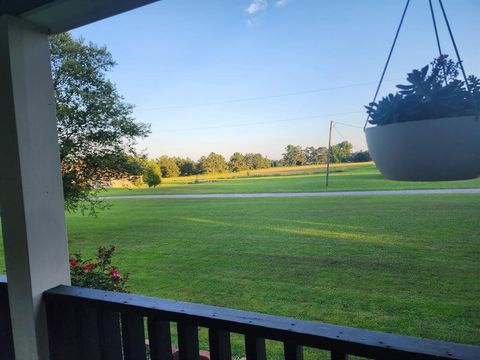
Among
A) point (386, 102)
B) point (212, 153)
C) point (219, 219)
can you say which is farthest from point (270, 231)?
point (386, 102)

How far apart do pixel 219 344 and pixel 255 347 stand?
76 millimetres

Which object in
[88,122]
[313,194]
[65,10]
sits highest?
[88,122]

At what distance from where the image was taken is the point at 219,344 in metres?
0.63

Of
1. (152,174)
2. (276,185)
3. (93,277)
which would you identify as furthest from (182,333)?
(276,185)

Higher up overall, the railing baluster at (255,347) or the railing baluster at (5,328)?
the railing baluster at (255,347)

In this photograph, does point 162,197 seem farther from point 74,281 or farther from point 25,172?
point 25,172

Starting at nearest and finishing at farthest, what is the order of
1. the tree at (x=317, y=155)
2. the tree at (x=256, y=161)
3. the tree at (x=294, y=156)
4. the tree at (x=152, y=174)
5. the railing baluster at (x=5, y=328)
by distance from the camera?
the railing baluster at (x=5, y=328) → the tree at (x=317, y=155) → the tree at (x=294, y=156) → the tree at (x=152, y=174) → the tree at (x=256, y=161)

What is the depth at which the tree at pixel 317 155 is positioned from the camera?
3719mm

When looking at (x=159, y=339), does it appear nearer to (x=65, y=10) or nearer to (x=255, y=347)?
(x=255, y=347)

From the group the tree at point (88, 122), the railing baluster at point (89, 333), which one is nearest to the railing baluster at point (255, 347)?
the railing baluster at point (89, 333)

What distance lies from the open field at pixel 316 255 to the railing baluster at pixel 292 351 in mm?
1976

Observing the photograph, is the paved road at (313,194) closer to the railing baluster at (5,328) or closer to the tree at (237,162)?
the tree at (237,162)

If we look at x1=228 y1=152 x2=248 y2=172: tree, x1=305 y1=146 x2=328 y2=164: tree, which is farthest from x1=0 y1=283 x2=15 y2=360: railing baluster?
x1=228 y1=152 x2=248 y2=172: tree

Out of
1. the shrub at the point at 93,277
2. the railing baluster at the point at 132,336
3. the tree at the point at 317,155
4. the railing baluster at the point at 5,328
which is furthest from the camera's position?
the tree at the point at 317,155
